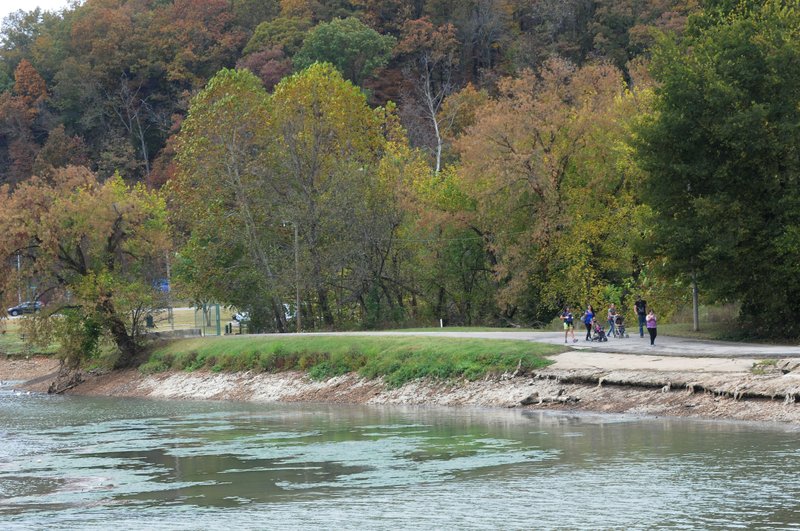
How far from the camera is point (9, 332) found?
80000mm

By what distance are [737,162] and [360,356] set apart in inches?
692

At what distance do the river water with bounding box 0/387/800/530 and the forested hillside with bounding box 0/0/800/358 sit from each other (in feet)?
43.3

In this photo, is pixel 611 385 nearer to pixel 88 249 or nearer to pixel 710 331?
pixel 710 331

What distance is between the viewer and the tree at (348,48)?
376ft

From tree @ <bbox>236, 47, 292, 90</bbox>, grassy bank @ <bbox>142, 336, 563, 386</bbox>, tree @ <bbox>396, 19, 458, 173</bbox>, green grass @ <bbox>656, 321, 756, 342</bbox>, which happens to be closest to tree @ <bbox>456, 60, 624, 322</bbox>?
green grass @ <bbox>656, 321, 756, 342</bbox>

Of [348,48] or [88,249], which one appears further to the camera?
[348,48]

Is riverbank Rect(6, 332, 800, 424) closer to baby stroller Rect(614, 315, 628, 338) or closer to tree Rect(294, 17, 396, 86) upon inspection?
baby stroller Rect(614, 315, 628, 338)

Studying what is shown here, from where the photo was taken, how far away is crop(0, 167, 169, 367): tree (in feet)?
187

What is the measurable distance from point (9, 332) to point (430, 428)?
179 ft

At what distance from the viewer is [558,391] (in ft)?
126

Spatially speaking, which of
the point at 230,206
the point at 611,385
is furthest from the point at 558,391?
the point at 230,206

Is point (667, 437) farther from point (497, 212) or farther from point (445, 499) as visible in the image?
point (497, 212)

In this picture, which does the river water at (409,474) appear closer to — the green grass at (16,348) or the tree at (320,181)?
the tree at (320,181)

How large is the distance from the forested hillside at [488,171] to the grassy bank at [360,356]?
5.78 m
